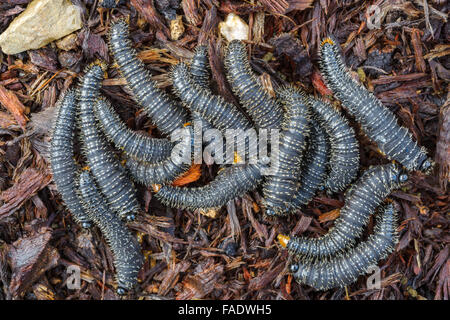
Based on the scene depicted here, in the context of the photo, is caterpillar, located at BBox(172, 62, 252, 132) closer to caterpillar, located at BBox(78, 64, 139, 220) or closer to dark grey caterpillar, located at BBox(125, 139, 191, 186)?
dark grey caterpillar, located at BBox(125, 139, 191, 186)

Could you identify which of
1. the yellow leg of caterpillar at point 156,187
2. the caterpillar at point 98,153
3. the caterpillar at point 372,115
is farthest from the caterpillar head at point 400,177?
the caterpillar at point 98,153

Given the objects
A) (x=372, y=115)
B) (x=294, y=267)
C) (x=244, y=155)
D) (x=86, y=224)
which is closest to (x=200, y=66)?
(x=244, y=155)

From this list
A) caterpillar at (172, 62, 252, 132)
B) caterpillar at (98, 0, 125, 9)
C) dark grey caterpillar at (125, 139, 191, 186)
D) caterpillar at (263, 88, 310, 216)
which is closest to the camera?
caterpillar at (263, 88, 310, 216)

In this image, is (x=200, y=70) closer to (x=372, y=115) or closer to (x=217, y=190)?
(x=217, y=190)

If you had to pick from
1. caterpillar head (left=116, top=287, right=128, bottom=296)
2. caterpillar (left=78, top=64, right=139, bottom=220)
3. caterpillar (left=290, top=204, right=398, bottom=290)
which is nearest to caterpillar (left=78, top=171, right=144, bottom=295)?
caterpillar head (left=116, top=287, right=128, bottom=296)

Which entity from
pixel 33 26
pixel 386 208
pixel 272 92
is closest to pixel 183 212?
pixel 272 92

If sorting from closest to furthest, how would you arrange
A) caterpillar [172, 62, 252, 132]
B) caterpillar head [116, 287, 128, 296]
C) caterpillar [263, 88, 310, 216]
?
1. caterpillar [263, 88, 310, 216]
2. caterpillar [172, 62, 252, 132]
3. caterpillar head [116, 287, 128, 296]

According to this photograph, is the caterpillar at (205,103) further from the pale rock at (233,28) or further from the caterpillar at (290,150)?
the pale rock at (233,28)
